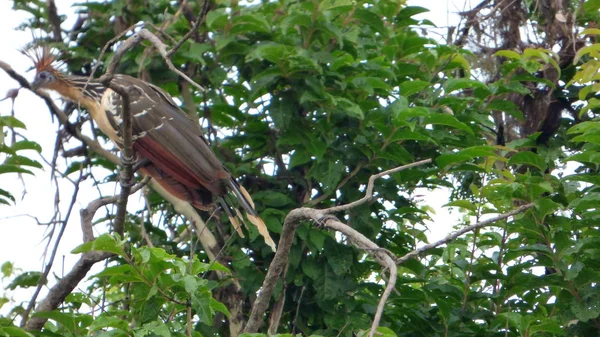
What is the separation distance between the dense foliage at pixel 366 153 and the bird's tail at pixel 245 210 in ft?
0.37

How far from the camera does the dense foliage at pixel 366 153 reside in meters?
4.04

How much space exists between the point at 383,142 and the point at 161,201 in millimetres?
1442

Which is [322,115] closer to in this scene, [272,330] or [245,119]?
[245,119]

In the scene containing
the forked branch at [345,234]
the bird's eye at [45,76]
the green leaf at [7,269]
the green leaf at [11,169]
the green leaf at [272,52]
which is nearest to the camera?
the forked branch at [345,234]

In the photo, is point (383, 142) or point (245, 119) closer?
point (383, 142)

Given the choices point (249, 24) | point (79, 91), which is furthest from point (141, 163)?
point (249, 24)

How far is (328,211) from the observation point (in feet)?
9.59

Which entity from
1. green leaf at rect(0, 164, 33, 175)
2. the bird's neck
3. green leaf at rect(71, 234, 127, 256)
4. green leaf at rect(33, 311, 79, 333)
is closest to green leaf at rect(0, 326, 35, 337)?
green leaf at rect(33, 311, 79, 333)

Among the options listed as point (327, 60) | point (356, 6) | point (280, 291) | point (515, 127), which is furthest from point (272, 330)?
point (515, 127)

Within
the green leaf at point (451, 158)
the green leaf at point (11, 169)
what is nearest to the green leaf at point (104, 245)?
the green leaf at point (11, 169)

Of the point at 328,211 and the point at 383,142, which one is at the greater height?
the point at 383,142

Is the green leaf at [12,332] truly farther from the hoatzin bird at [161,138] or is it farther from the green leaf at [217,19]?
the green leaf at [217,19]

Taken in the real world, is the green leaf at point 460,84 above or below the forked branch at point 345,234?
above

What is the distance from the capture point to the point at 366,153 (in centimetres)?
445
